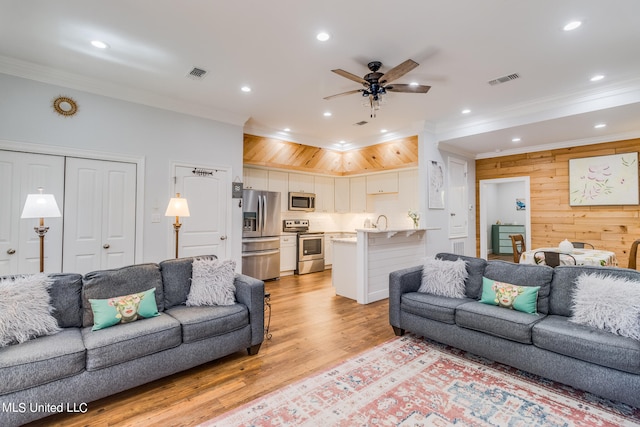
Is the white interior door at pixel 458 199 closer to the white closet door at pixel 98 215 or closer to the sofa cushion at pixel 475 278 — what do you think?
the sofa cushion at pixel 475 278

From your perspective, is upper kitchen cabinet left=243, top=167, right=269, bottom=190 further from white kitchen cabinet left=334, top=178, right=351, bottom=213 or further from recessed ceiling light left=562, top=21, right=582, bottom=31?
recessed ceiling light left=562, top=21, right=582, bottom=31

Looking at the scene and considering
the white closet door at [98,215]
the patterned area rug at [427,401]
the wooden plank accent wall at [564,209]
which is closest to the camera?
the patterned area rug at [427,401]

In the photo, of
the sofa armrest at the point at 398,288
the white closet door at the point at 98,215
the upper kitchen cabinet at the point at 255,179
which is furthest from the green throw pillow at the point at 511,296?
the upper kitchen cabinet at the point at 255,179

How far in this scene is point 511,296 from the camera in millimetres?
2695

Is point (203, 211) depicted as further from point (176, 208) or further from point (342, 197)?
point (342, 197)

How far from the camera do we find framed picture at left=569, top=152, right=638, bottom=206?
190 inches

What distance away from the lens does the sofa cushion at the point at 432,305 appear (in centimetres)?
282

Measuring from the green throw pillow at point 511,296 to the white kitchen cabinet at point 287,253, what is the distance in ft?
13.4

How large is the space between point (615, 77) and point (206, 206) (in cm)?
543

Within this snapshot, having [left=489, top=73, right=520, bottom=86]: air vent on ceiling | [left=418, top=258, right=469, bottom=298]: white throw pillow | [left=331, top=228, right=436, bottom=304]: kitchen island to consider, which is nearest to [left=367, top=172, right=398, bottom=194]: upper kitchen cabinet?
[left=331, top=228, right=436, bottom=304]: kitchen island

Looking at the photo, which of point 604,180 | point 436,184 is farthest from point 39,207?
point 604,180

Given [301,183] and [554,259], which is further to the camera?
[301,183]

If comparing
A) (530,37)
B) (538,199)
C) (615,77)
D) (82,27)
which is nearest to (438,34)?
(530,37)

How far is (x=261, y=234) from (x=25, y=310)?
3.77 metres
